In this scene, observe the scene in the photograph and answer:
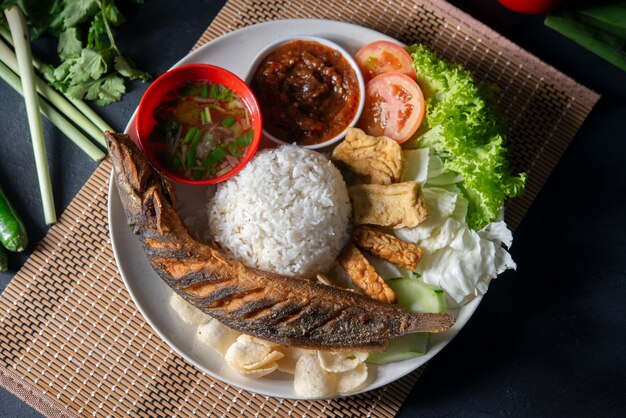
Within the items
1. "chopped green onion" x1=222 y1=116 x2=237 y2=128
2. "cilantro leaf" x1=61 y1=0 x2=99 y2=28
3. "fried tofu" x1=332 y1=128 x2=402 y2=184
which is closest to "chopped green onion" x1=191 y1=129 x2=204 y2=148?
"chopped green onion" x1=222 y1=116 x2=237 y2=128

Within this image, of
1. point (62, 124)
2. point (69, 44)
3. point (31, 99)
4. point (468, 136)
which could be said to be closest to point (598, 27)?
point (468, 136)

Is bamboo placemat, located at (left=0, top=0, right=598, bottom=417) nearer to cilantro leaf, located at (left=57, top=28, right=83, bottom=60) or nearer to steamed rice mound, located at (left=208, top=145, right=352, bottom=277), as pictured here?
cilantro leaf, located at (left=57, top=28, right=83, bottom=60)

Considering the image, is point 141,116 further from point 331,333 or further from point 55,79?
point 331,333

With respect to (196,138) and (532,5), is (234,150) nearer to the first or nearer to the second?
(196,138)

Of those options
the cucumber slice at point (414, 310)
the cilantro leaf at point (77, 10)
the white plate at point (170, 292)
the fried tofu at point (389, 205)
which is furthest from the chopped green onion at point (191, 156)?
the cucumber slice at point (414, 310)

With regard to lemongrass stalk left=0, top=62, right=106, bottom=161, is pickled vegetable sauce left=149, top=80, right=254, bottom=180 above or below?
above

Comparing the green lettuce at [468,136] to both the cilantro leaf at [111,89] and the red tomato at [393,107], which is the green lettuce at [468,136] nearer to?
the red tomato at [393,107]
